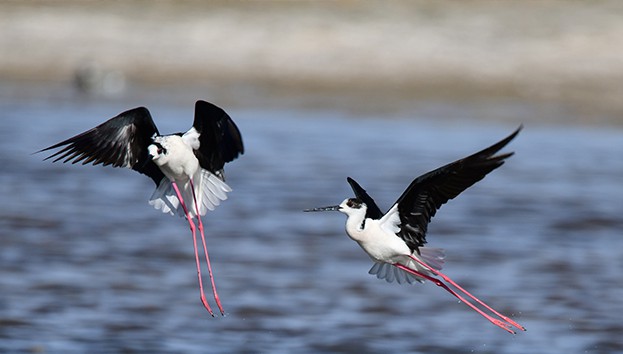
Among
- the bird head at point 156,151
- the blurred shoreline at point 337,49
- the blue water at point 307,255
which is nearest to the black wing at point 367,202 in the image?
the bird head at point 156,151

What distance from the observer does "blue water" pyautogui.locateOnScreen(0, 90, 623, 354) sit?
7395 mm

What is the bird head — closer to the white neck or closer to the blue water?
the white neck

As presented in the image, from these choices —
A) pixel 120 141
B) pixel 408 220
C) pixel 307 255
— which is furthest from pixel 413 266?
pixel 307 255

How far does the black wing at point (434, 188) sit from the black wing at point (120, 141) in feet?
4.12

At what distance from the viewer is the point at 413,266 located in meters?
6.26

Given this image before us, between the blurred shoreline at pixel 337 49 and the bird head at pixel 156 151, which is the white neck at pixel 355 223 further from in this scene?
the blurred shoreline at pixel 337 49

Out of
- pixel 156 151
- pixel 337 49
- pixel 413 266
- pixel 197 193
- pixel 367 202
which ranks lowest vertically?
pixel 413 266

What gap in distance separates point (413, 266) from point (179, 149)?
49.8 inches

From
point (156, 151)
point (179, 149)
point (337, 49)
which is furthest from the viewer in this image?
point (337, 49)

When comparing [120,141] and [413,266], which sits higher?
[120,141]

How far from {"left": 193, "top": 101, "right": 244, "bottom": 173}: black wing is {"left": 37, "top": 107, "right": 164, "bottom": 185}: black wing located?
0.24m

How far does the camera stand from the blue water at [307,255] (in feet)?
24.3

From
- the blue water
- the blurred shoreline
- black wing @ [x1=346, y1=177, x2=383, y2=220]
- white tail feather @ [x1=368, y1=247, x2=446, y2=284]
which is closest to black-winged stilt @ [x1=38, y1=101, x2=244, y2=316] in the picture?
black wing @ [x1=346, y1=177, x2=383, y2=220]

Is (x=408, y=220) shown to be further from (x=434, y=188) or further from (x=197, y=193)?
(x=197, y=193)
